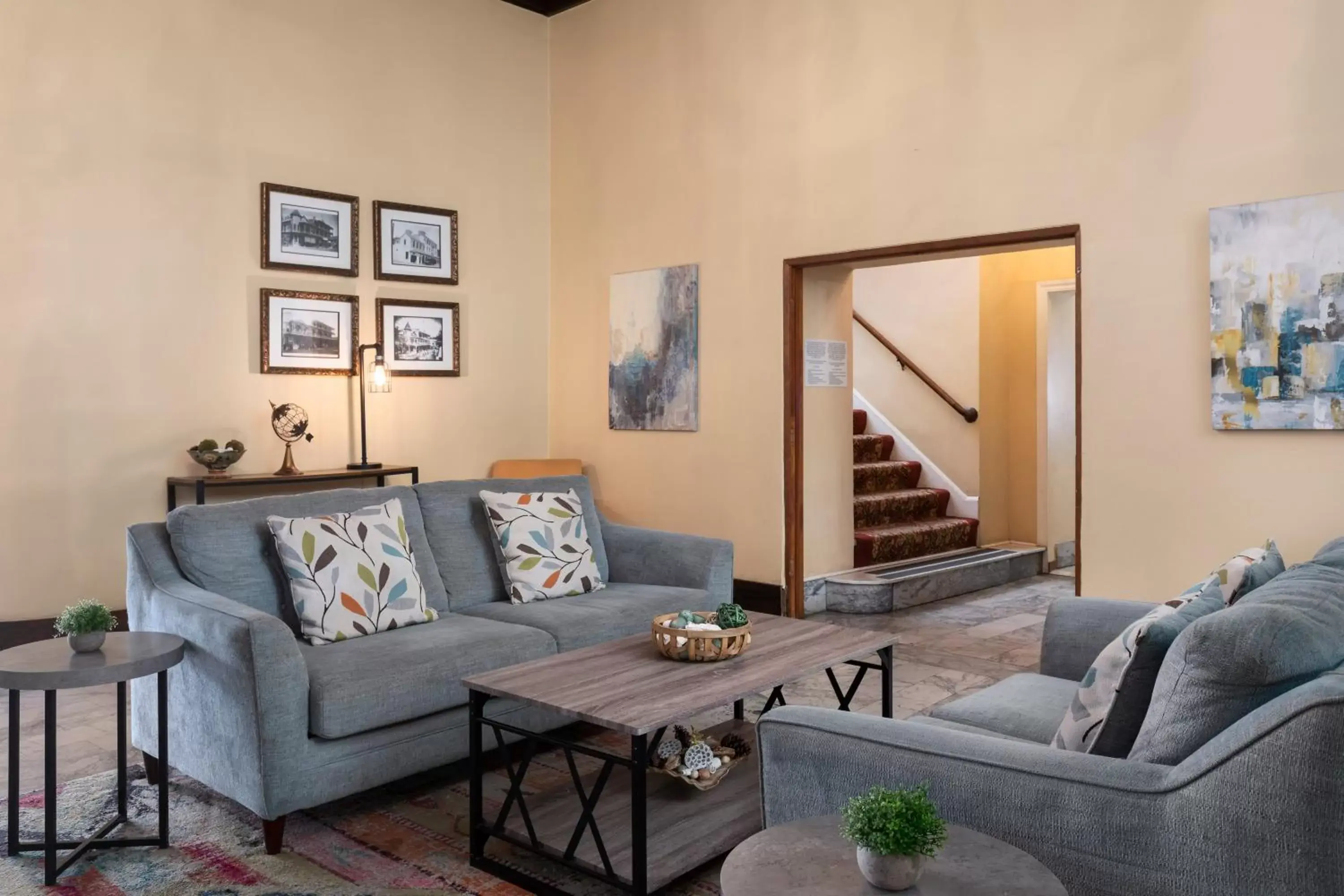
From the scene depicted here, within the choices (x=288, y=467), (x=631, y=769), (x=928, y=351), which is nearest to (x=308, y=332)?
(x=288, y=467)

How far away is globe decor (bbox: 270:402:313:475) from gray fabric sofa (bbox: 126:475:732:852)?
6.18 feet

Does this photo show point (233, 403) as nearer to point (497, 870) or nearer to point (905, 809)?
point (497, 870)

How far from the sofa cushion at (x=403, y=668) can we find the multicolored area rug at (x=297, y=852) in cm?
32

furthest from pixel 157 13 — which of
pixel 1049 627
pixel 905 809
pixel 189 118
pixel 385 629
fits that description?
pixel 905 809

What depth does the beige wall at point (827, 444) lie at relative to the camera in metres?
6.18

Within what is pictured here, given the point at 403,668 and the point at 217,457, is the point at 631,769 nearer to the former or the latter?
the point at 403,668

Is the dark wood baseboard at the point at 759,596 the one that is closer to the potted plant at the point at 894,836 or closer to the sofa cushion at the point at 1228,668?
the sofa cushion at the point at 1228,668

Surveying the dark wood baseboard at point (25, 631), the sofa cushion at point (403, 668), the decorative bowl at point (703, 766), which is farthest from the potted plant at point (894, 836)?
the dark wood baseboard at point (25, 631)

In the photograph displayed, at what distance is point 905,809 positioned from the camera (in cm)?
145

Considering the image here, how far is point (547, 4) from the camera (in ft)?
23.6

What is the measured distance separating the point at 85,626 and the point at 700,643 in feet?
5.54

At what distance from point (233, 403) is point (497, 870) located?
3.88 meters

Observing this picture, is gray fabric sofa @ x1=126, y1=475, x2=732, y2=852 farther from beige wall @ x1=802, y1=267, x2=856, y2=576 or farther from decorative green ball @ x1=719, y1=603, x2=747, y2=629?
beige wall @ x1=802, y1=267, x2=856, y2=576

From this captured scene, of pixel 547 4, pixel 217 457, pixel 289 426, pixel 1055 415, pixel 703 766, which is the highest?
pixel 547 4
